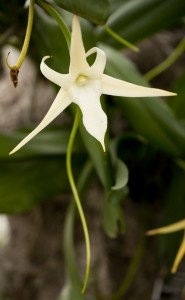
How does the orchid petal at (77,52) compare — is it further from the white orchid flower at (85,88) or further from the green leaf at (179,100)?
the green leaf at (179,100)

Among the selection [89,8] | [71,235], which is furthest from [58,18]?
[71,235]

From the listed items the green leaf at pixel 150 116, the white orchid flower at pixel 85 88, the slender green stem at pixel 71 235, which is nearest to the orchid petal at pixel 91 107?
the white orchid flower at pixel 85 88

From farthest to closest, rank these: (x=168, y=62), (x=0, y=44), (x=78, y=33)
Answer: (x=168, y=62) < (x=0, y=44) < (x=78, y=33)

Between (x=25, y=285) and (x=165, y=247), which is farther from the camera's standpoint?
(x=25, y=285)

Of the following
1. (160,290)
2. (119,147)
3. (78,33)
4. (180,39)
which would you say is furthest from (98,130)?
(180,39)

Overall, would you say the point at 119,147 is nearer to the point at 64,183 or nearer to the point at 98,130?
the point at 64,183

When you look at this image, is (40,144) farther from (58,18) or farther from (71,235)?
(58,18)
